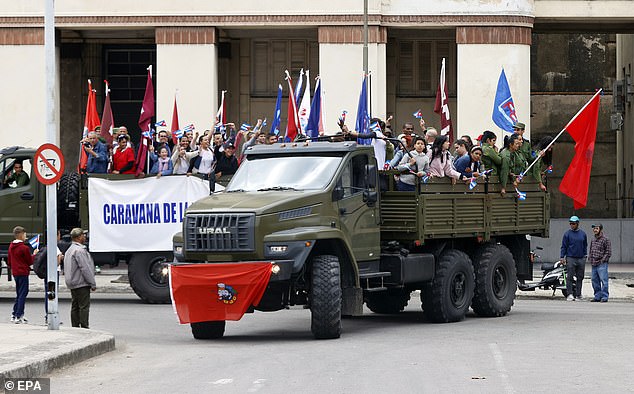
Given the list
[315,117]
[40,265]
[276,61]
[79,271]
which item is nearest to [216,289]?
[79,271]

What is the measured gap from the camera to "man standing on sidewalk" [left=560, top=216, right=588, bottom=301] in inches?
1072

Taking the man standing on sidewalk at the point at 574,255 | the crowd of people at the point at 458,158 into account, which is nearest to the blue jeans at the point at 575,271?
the man standing on sidewalk at the point at 574,255

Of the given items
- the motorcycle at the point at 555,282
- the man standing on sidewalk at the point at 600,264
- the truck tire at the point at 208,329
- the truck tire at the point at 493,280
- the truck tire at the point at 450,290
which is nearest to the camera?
the truck tire at the point at 208,329

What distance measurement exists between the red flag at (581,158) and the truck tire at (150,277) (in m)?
7.43

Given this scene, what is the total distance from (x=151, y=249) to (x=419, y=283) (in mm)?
6090

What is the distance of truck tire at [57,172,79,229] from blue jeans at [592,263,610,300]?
10.4m

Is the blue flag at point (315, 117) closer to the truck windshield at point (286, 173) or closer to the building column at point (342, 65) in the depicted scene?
the building column at point (342, 65)

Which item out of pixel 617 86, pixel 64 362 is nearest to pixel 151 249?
pixel 64 362

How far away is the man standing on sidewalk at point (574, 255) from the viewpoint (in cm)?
2722

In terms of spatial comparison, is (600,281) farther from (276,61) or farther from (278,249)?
(276,61)

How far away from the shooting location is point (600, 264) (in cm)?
2702

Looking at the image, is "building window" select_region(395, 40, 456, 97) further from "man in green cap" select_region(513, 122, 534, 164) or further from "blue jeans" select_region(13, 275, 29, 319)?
"blue jeans" select_region(13, 275, 29, 319)

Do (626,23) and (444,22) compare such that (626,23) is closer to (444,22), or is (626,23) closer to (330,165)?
(444,22)

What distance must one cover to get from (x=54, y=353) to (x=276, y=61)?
2706 centimetres
